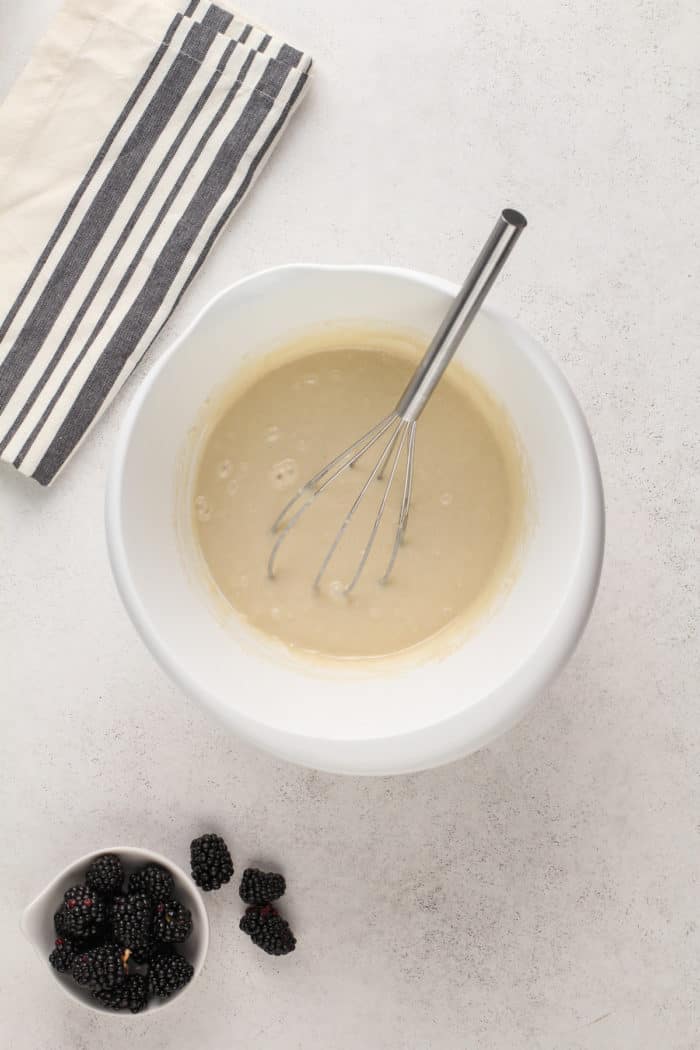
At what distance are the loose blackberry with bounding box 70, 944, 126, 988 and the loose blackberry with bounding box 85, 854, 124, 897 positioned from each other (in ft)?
0.17

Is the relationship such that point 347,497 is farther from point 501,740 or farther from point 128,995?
point 128,995

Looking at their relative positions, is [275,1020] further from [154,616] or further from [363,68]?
[363,68]

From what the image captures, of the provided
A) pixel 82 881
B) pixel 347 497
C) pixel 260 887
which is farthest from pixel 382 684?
pixel 82 881

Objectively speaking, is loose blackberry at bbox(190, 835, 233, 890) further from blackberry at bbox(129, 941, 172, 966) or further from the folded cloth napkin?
the folded cloth napkin

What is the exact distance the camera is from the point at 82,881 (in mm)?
906

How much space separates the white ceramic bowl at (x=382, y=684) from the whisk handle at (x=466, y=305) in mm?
57

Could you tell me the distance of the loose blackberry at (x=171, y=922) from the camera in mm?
867

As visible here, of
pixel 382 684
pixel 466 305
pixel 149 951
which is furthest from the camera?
pixel 149 951

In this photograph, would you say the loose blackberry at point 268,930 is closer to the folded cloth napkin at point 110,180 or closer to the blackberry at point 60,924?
the blackberry at point 60,924

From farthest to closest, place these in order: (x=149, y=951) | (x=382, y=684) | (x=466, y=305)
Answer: (x=149, y=951)
(x=382, y=684)
(x=466, y=305)

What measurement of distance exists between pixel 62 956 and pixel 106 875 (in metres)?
0.09

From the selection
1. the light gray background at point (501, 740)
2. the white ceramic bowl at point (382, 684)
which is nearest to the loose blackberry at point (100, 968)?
the light gray background at point (501, 740)

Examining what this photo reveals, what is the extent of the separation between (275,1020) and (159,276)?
760 millimetres

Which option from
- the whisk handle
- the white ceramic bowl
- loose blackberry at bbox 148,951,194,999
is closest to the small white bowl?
loose blackberry at bbox 148,951,194,999
